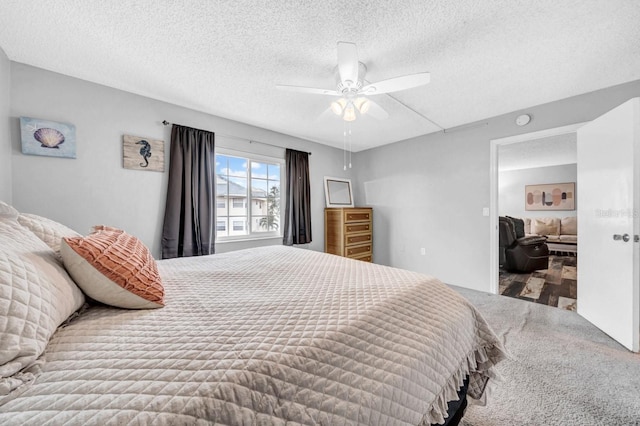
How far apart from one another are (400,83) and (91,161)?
9.46ft

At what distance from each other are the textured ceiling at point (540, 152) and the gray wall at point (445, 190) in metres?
0.87

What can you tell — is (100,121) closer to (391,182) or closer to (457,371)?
(457,371)

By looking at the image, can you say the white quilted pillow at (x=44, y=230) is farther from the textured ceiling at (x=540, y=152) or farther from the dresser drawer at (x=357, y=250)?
the textured ceiling at (x=540, y=152)

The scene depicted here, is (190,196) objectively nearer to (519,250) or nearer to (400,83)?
(400,83)

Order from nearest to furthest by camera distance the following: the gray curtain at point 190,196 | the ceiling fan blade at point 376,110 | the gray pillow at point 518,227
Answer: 1. the ceiling fan blade at point 376,110
2. the gray curtain at point 190,196
3. the gray pillow at point 518,227

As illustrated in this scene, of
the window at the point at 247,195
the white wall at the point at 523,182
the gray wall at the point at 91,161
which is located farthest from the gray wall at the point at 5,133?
the white wall at the point at 523,182

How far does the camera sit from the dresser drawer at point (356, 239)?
4.07 meters

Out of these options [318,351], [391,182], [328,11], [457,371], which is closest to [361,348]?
[318,351]

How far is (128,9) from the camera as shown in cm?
145

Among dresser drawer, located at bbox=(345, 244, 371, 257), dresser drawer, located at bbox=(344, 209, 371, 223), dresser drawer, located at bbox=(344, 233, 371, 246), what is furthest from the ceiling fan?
dresser drawer, located at bbox=(345, 244, 371, 257)

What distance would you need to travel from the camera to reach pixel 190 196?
279 centimetres

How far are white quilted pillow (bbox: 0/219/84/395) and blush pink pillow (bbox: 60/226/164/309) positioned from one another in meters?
0.04

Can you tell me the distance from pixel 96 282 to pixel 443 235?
3.92 m

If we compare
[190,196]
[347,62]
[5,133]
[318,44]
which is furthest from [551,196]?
[5,133]
